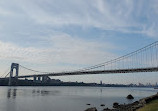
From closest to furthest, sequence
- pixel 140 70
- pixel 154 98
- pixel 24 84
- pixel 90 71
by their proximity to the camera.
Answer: pixel 154 98 < pixel 140 70 < pixel 90 71 < pixel 24 84

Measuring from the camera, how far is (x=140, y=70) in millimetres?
51938

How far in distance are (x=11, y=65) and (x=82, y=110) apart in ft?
344

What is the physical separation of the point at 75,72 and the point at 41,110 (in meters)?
44.6

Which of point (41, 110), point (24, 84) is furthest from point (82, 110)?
point (24, 84)

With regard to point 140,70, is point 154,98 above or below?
below

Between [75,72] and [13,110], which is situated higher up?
[75,72]

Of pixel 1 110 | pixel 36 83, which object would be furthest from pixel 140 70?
pixel 36 83

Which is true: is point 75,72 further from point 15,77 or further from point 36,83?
point 36,83

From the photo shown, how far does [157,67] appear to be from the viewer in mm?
47938

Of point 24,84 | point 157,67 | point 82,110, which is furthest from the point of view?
point 24,84

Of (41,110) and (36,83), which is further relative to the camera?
(36,83)

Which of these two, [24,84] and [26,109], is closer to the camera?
[26,109]

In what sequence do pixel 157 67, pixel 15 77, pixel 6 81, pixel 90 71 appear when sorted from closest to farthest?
pixel 157 67 < pixel 90 71 < pixel 15 77 < pixel 6 81

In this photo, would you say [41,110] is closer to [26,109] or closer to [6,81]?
[26,109]
